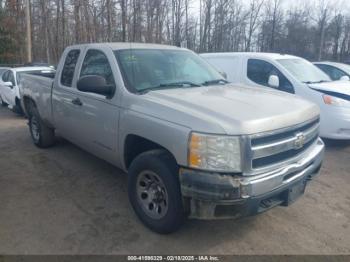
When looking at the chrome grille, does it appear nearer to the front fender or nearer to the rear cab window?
the front fender

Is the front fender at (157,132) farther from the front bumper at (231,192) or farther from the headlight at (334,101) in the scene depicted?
the headlight at (334,101)

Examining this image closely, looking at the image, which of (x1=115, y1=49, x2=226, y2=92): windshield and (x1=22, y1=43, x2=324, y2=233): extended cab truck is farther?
(x1=115, y1=49, x2=226, y2=92): windshield

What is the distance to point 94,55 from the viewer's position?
431cm

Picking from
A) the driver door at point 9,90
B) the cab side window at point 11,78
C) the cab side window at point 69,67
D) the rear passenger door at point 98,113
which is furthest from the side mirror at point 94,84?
the cab side window at point 11,78

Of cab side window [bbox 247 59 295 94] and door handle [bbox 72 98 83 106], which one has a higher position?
cab side window [bbox 247 59 295 94]

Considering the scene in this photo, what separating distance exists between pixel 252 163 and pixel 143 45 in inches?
96.3

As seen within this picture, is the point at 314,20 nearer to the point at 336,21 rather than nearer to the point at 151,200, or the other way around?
the point at 336,21

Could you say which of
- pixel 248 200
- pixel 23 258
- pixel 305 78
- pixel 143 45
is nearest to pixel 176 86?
pixel 143 45

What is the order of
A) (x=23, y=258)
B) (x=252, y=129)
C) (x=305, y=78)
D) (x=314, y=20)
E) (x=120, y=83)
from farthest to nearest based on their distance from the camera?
(x=314, y=20)
(x=305, y=78)
(x=120, y=83)
(x=23, y=258)
(x=252, y=129)

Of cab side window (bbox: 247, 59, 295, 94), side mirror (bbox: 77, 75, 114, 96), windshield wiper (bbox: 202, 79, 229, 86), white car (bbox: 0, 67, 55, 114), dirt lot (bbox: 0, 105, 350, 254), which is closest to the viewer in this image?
dirt lot (bbox: 0, 105, 350, 254)

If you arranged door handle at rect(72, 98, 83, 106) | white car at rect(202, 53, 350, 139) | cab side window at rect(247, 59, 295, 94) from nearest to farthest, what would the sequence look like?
door handle at rect(72, 98, 83, 106) → white car at rect(202, 53, 350, 139) → cab side window at rect(247, 59, 295, 94)

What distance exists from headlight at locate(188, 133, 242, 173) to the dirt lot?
0.93 meters

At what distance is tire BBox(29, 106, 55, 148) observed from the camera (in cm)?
607

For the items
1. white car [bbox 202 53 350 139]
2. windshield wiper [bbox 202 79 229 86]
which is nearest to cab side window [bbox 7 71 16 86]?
white car [bbox 202 53 350 139]
